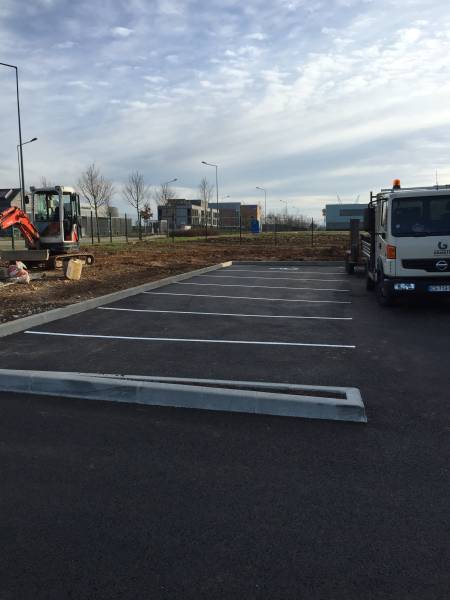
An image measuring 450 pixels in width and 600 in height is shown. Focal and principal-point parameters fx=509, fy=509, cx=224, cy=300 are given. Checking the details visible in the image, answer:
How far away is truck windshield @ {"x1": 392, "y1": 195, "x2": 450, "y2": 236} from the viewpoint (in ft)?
34.4

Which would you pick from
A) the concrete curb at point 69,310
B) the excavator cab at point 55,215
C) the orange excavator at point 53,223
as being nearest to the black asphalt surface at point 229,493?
the concrete curb at point 69,310

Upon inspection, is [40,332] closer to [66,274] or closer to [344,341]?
[344,341]

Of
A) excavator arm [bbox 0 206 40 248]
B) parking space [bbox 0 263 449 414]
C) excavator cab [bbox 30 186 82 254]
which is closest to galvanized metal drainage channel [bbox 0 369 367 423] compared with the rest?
parking space [bbox 0 263 449 414]

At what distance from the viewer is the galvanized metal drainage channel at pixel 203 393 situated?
188 inches

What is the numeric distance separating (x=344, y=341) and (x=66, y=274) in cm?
1014

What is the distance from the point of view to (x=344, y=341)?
26.3 feet

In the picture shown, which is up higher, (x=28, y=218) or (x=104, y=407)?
(x=28, y=218)

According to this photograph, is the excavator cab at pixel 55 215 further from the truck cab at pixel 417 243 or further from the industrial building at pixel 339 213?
the industrial building at pixel 339 213

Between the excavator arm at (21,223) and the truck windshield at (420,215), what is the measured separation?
11974 mm

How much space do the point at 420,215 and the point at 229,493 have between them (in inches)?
345

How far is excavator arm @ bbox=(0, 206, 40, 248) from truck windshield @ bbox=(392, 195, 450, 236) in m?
12.0

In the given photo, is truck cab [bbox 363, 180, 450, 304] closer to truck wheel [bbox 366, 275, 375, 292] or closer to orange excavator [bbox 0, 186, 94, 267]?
truck wheel [bbox 366, 275, 375, 292]

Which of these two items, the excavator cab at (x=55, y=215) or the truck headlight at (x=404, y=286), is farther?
the excavator cab at (x=55, y=215)

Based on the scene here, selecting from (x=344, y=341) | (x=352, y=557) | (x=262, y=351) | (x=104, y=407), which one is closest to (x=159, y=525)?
(x=352, y=557)
